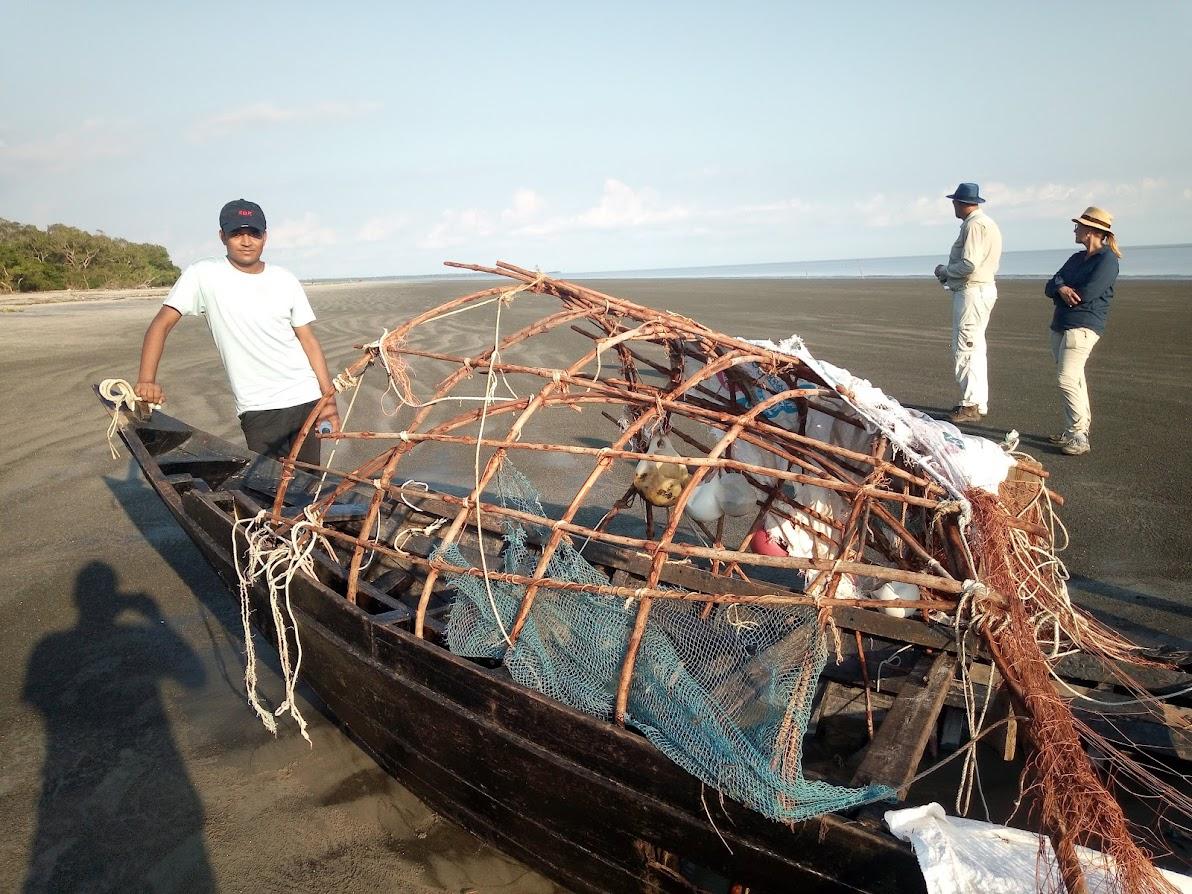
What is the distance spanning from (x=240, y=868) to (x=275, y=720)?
2.69 feet

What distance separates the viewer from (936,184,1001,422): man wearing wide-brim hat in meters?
7.05

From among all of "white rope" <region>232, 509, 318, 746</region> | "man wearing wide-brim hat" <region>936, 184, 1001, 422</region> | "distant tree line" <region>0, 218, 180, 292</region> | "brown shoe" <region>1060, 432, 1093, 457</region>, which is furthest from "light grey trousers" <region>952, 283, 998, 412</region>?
"distant tree line" <region>0, 218, 180, 292</region>

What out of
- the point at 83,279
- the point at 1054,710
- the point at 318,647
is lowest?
the point at 318,647

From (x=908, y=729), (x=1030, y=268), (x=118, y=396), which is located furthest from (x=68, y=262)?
(x=1030, y=268)

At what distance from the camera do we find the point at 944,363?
11.1m

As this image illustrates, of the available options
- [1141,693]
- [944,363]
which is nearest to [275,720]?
[1141,693]

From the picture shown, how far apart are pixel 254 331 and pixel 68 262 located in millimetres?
44908

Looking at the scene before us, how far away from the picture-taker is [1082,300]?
6180 mm

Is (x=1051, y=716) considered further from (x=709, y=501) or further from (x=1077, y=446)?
(x=1077, y=446)

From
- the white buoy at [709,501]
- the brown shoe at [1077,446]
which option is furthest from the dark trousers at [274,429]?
the brown shoe at [1077,446]

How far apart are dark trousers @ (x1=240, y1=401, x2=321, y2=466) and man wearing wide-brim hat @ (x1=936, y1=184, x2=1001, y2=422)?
6.12 metres

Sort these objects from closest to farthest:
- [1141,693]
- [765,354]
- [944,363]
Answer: [1141,693] < [765,354] < [944,363]

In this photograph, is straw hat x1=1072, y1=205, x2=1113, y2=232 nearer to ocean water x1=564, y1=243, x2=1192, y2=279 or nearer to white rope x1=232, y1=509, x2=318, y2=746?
white rope x1=232, y1=509, x2=318, y2=746

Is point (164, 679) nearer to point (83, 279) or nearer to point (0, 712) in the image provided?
point (0, 712)
